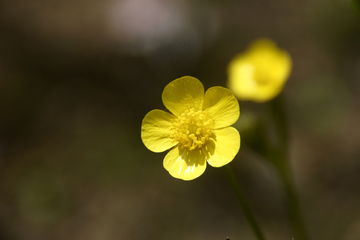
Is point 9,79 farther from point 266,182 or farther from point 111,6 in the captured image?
point 266,182

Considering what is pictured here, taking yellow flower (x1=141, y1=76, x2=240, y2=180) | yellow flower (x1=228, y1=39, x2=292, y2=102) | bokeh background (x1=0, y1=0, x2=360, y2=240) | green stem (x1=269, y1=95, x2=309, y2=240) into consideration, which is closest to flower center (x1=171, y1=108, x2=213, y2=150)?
yellow flower (x1=141, y1=76, x2=240, y2=180)

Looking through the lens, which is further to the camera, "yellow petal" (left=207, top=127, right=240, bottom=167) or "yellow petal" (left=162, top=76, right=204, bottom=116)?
"yellow petal" (left=162, top=76, right=204, bottom=116)

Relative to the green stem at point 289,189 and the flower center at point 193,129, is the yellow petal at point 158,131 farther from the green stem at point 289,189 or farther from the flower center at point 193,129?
the green stem at point 289,189

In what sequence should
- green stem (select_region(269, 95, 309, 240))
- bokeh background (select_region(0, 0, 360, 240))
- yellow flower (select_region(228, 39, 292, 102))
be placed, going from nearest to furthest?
green stem (select_region(269, 95, 309, 240)), yellow flower (select_region(228, 39, 292, 102)), bokeh background (select_region(0, 0, 360, 240))

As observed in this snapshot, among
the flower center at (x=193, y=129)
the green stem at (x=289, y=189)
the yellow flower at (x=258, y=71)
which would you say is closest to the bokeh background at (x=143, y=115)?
the yellow flower at (x=258, y=71)

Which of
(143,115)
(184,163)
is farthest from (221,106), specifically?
(143,115)

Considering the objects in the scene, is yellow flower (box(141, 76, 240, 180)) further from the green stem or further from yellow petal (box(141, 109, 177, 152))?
the green stem

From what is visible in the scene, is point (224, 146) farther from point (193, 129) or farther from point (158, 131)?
point (158, 131)

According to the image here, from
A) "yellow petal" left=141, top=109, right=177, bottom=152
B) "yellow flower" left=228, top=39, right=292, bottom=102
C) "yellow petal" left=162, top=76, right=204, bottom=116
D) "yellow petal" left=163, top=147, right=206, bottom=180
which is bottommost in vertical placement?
"yellow petal" left=163, top=147, right=206, bottom=180
